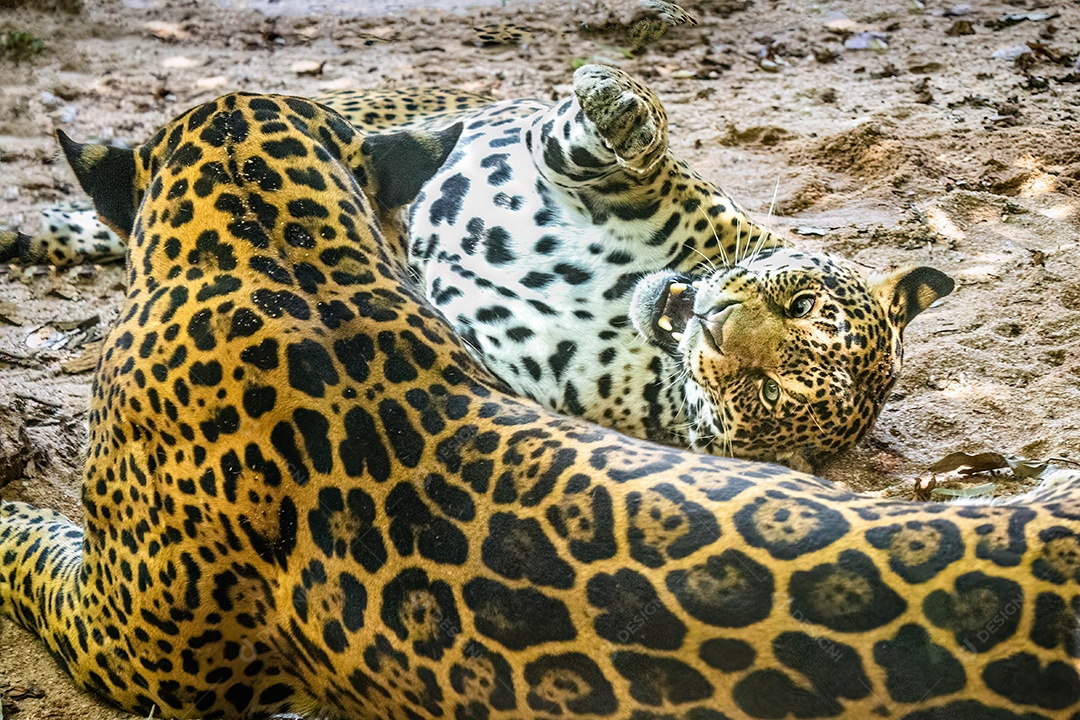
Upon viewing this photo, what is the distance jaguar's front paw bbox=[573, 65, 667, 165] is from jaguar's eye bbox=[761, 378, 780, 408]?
133cm

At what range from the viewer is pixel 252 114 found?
430 cm

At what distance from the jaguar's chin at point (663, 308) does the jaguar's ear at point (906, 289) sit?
0.90 m

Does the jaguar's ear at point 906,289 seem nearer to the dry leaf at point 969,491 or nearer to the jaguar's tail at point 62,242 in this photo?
the dry leaf at point 969,491

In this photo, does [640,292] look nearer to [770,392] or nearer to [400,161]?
[770,392]

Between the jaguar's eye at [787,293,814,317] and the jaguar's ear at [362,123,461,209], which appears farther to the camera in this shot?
the jaguar's eye at [787,293,814,317]

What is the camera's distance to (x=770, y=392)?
17.4 feet

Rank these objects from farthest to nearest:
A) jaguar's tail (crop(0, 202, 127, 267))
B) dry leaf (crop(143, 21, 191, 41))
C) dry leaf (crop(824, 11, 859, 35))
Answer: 1. dry leaf (crop(143, 21, 191, 41))
2. dry leaf (crop(824, 11, 859, 35))
3. jaguar's tail (crop(0, 202, 127, 267))

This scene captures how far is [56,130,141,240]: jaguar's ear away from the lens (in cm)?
441

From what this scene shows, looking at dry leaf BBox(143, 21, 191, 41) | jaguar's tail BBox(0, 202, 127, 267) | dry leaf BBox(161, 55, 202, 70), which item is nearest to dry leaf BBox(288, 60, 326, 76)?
dry leaf BBox(161, 55, 202, 70)

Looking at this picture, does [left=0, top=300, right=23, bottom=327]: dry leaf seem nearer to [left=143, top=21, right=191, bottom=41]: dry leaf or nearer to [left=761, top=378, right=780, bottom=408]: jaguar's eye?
[left=761, top=378, right=780, bottom=408]: jaguar's eye

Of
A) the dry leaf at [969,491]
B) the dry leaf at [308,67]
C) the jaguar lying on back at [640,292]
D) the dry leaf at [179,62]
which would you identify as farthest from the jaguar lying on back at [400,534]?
the dry leaf at [179,62]

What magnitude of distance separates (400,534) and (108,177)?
1887 mm

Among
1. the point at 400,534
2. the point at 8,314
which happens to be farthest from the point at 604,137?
the point at 8,314

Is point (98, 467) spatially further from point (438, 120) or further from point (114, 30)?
point (114, 30)
